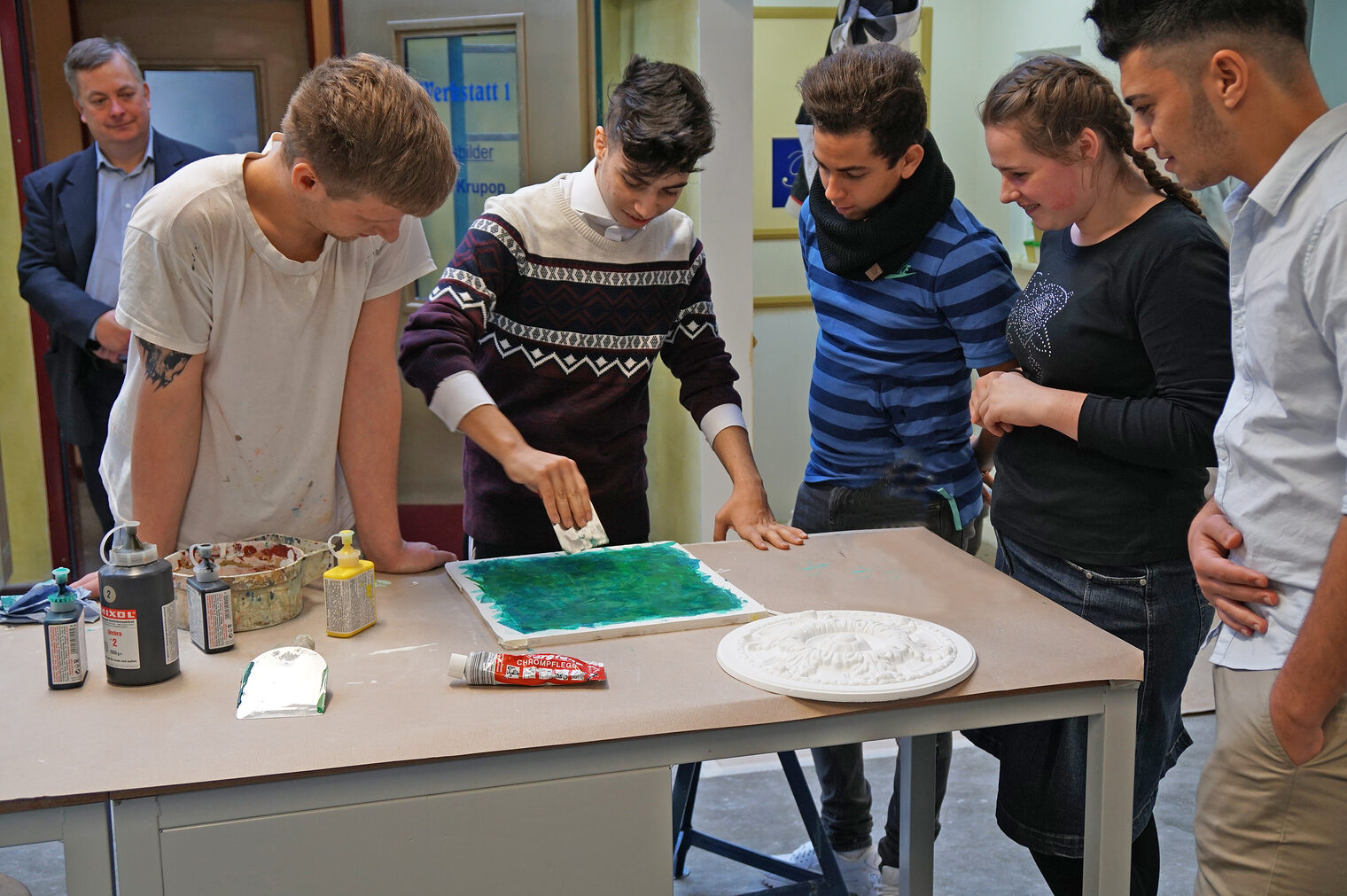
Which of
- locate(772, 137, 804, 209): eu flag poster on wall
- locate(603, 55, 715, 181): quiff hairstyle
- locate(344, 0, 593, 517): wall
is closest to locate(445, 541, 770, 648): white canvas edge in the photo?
locate(603, 55, 715, 181): quiff hairstyle

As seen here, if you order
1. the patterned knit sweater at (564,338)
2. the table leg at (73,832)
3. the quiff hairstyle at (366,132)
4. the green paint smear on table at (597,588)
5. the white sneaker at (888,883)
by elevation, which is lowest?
the white sneaker at (888,883)

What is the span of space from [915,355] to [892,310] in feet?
0.29

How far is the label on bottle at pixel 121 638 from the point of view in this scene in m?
1.34

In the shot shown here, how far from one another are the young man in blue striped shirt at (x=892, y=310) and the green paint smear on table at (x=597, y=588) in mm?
421

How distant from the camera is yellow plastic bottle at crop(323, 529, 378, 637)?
1.51 m

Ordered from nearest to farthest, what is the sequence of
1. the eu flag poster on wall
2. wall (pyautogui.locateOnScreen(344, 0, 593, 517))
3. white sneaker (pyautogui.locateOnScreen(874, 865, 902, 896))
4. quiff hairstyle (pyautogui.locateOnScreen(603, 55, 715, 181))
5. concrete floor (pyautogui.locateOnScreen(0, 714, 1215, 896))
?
quiff hairstyle (pyautogui.locateOnScreen(603, 55, 715, 181)) → white sneaker (pyautogui.locateOnScreen(874, 865, 902, 896)) → concrete floor (pyautogui.locateOnScreen(0, 714, 1215, 896)) → wall (pyautogui.locateOnScreen(344, 0, 593, 517)) → the eu flag poster on wall

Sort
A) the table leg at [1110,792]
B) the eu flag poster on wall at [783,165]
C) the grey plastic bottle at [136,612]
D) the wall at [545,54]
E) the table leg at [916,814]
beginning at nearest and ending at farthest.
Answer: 1. the grey plastic bottle at [136,612]
2. the table leg at [1110,792]
3. the table leg at [916,814]
4. the wall at [545,54]
5. the eu flag poster on wall at [783,165]

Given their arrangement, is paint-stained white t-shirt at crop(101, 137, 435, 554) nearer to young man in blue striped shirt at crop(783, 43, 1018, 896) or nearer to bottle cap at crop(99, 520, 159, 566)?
bottle cap at crop(99, 520, 159, 566)

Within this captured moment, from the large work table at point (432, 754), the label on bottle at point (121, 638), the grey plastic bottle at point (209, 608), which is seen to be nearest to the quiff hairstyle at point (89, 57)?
the large work table at point (432, 754)

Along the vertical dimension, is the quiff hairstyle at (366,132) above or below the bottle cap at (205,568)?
above

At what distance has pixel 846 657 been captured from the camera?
1.41 m

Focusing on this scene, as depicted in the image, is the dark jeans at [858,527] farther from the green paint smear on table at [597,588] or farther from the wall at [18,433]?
the wall at [18,433]

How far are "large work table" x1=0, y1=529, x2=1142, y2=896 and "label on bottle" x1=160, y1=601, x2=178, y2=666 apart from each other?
0.04 meters

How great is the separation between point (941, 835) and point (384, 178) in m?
1.94
